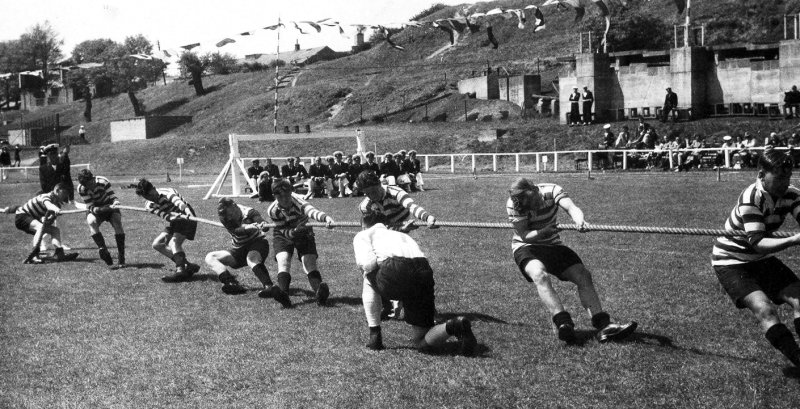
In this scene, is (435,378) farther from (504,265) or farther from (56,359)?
(504,265)

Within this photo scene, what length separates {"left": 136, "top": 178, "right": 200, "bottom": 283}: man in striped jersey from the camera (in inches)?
579

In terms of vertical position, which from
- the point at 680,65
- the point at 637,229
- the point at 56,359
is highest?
the point at 680,65

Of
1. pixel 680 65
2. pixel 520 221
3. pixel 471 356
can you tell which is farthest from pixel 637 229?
pixel 680 65

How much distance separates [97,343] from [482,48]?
62.7 m

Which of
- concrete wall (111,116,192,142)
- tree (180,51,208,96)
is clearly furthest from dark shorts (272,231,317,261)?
tree (180,51,208,96)

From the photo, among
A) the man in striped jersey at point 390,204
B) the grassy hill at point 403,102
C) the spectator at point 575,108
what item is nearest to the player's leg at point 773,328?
the man in striped jersey at point 390,204

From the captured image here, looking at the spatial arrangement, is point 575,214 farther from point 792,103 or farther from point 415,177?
point 792,103

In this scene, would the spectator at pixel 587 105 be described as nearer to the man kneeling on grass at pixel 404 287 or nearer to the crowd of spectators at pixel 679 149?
the crowd of spectators at pixel 679 149

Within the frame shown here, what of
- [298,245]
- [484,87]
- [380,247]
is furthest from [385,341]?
[484,87]

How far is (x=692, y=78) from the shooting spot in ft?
129

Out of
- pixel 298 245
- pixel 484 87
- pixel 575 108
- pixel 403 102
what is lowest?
pixel 298 245

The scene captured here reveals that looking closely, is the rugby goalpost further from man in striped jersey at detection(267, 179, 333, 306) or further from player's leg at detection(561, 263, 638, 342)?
player's leg at detection(561, 263, 638, 342)

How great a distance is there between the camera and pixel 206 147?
62188 millimetres

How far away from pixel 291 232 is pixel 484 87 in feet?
144
